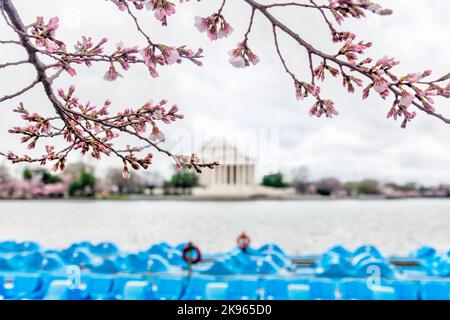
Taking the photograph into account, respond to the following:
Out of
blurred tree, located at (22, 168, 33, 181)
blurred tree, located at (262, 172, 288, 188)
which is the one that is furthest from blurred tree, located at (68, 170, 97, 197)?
blurred tree, located at (262, 172, 288, 188)

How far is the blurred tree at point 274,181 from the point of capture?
131 feet

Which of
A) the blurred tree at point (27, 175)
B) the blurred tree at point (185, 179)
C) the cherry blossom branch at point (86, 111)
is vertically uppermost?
the blurred tree at point (27, 175)

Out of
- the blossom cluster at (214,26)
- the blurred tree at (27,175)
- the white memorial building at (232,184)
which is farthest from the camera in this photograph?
the blurred tree at (27,175)

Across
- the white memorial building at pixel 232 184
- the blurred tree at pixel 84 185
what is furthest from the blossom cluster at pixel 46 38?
the blurred tree at pixel 84 185

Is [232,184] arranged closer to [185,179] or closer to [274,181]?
[185,179]

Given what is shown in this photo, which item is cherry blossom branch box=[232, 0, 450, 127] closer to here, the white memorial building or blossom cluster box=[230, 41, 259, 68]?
blossom cluster box=[230, 41, 259, 68]

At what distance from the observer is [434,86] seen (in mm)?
1619

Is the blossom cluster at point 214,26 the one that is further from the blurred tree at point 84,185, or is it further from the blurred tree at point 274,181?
the blurred tree at point 84,185

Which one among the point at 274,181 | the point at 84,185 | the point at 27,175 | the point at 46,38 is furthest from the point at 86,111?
the point at 27,175

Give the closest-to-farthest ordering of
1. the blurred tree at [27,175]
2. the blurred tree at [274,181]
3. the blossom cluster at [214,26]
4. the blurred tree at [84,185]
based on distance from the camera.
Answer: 1. the blossom cluster at [214,26]
2. the blurred tree at [274,181]
3. the blurred tree at [27,175]
4. the blurred tree at [84,185]

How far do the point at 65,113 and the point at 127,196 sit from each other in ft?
174

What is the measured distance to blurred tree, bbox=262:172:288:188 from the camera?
39844 millimetres

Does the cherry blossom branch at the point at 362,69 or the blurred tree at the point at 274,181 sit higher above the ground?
the blurred tree at the point at 274,181
